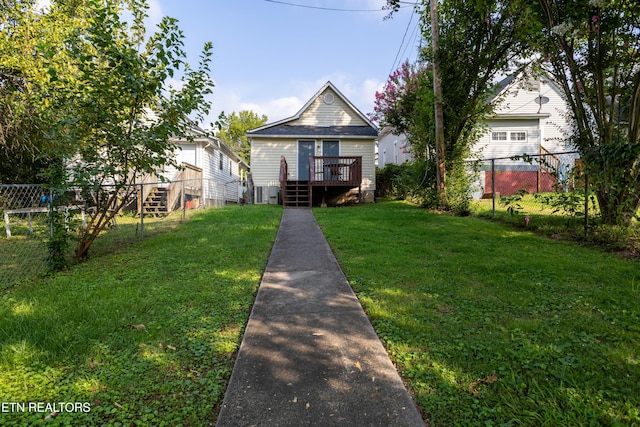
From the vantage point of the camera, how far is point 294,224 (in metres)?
8.98

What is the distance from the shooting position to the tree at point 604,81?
17.8 ft

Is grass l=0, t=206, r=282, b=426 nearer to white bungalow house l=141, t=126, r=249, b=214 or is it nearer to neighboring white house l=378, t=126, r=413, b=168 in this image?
white bungalow house l=141, t=126, r=249, b=214

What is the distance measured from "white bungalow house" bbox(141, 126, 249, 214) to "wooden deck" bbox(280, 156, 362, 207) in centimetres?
288

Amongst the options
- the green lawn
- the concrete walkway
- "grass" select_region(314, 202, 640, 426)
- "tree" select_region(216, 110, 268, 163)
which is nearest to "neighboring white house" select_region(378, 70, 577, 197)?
"grass" select_region(314, 202, 640, 426)

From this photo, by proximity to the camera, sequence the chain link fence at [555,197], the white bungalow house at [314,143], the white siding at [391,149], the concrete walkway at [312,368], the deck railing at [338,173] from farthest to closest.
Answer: the white siding at [391,149] < the white bungalow house at [314,143] < the deck railing at [338,173] < the chain link fence at [555,197] < the concrete walkway at [312,368]

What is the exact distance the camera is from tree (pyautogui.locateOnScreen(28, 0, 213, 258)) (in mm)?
4742

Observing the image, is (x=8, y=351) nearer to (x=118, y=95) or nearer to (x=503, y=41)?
(x=118, y=95)

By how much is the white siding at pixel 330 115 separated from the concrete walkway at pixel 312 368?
45.5ft

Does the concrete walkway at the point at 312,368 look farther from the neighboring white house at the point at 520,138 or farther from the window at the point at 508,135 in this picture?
the window at the point at 508,135

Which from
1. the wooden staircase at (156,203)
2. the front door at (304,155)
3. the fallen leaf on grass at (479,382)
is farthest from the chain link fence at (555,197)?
the wooden staircase at (156,203)

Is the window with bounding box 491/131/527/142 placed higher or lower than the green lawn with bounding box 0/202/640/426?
higher

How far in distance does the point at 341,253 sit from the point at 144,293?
2969 millimetres

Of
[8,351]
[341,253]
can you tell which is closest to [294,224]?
[341,253]

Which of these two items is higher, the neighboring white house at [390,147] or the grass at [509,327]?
the neighboring white house at [390,147]
